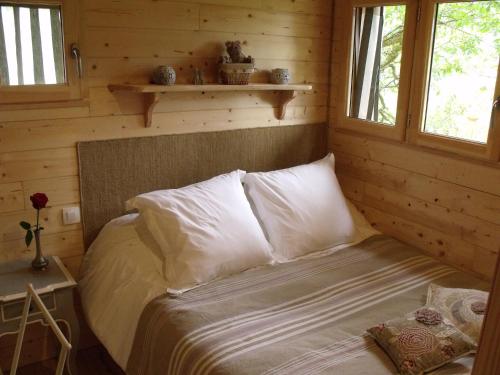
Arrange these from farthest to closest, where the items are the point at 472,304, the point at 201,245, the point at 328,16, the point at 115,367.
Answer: the point at 328,16, the point at 115,367, the point at 201,245, the point at 472,304

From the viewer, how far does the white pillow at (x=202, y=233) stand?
2039 millimetres

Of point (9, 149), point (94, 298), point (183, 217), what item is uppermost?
point (9, 149)

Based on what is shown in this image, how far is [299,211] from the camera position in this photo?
2.43 meters

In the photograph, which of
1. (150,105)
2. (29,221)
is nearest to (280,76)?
(150,105)

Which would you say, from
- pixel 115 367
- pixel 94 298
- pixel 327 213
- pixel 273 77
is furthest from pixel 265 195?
pixel 115 367

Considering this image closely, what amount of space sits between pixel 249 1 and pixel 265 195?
103 centimetres

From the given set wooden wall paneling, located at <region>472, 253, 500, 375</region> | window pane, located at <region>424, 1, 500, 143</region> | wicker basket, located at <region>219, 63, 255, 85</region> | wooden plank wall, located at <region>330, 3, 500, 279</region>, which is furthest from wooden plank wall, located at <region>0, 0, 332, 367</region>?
wooden wall paneling, located at <region>472, 253, 500, 375</region>

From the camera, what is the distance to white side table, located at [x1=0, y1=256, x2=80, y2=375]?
1.90 m

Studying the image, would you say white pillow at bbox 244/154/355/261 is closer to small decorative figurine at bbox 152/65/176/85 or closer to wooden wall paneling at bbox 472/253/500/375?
small decorative figurine at bbox 152/65/176/85

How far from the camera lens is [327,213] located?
2494mm

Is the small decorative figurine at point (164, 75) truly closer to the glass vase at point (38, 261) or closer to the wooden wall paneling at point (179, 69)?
the wooden wall paneling at point (179, 69)

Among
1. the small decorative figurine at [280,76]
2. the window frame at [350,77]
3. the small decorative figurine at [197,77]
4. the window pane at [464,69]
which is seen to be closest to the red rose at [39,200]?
the small decorative figurine at [197,77]

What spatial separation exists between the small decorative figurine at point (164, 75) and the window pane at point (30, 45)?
418 millimetres

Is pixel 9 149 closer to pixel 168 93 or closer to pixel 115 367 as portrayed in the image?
pixel 168 93
